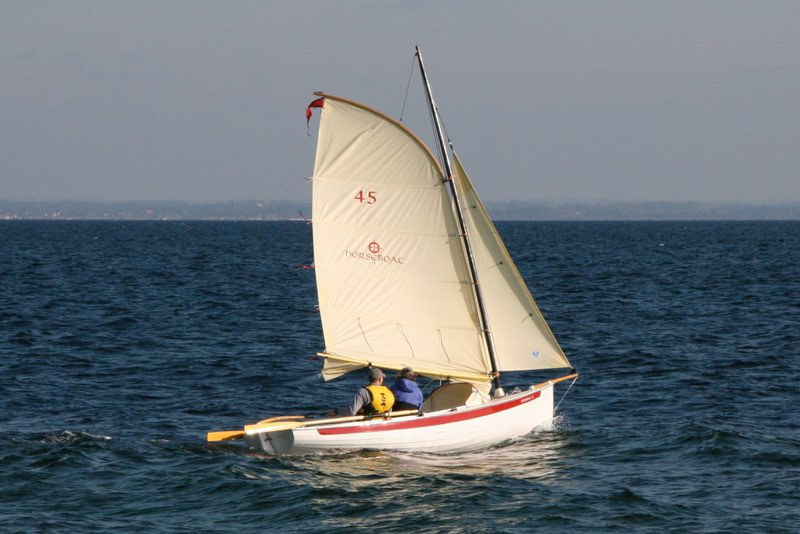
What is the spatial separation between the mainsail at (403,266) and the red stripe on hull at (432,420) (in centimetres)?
117

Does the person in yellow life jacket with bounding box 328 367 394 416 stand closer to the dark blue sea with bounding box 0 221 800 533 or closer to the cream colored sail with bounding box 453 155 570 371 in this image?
the dark blue sea with bounding box 0 221 800 533

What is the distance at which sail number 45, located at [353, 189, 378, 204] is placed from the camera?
80.6 ft

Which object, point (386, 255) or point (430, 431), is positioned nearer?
point (430, 431)

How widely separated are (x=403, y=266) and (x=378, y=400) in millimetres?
3418

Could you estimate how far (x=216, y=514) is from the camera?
19594mm

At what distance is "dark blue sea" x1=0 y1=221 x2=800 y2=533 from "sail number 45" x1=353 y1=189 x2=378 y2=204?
5.72m

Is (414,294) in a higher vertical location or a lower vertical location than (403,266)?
lower

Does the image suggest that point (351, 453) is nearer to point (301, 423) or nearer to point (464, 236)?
point (301, 423)

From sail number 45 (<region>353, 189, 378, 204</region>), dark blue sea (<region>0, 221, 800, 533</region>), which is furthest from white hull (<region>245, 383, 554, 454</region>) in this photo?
sail number 45 (<region>353, 189, 378, 204</region>)

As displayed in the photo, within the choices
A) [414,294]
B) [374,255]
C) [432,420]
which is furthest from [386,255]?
[432,420]

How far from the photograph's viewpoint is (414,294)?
2541 centimetres

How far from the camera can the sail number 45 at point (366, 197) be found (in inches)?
968

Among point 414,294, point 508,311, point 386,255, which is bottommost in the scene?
point 508,311

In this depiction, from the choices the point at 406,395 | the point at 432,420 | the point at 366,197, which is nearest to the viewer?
the point at 432,420
